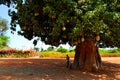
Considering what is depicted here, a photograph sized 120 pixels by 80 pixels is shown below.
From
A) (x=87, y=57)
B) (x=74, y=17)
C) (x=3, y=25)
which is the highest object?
(x=3, y=25)

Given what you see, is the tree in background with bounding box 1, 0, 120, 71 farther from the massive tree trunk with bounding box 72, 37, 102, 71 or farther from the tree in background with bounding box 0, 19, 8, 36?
the tree in background with bounding box 0, 19, 8, 36

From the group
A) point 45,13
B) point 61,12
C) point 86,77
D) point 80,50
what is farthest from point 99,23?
point 80,50

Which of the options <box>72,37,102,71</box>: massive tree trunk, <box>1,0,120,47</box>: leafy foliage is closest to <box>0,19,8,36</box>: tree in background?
<box>72,37,102,71</box>: massive tree trunk

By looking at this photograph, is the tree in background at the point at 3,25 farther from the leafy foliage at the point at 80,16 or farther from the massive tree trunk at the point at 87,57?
the leafy foliage at the point at 80,16

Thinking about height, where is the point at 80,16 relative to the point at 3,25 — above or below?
below

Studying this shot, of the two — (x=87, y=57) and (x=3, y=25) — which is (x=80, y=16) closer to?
(x=87, y=57)

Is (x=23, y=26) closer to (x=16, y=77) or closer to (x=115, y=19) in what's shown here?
(x=16, y=77)

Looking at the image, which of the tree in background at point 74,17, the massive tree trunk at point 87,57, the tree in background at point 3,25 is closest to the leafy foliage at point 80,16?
the tree in background at point 74,17

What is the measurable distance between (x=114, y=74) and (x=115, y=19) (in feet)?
16.9

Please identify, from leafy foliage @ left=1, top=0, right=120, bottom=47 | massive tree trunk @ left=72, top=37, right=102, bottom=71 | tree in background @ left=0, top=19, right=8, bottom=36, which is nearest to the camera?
leafy foliage @ left=1, top=0, right=120, bottom=47

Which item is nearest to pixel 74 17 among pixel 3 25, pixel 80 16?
pixel 80 16

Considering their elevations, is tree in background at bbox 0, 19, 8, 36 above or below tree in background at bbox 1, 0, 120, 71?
above

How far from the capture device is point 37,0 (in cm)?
1252

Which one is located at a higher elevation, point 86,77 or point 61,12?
point 61,12
